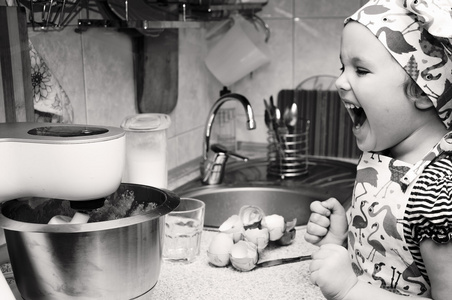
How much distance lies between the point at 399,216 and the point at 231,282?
0.35 m

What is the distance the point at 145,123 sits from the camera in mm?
1385

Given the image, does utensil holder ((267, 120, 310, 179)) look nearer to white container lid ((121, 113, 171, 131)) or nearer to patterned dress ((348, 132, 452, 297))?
white container lid ((121, 113, 171, 131))

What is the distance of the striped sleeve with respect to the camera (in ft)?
2.89

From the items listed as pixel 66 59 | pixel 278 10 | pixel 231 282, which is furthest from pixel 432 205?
pixel 278 10

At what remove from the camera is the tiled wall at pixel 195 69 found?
1.42m

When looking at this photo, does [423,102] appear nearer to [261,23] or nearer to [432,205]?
[432,205]

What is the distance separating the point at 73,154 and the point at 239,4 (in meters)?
1.30

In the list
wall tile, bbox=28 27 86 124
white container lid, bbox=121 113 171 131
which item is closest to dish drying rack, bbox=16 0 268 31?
wall tile, bbox=28 27 86 124

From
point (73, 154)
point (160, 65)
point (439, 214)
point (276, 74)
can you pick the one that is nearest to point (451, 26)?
point (439, 214)

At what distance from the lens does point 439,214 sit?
2.91 ft

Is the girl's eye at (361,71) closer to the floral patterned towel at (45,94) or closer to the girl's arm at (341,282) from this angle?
the girl's arm at (341,282)

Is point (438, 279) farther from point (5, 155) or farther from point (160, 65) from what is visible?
point (160, 65)

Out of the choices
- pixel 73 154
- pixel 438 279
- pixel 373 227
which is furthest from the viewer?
pixel 373 227

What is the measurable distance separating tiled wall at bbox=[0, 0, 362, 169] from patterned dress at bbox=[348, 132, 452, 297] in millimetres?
712
